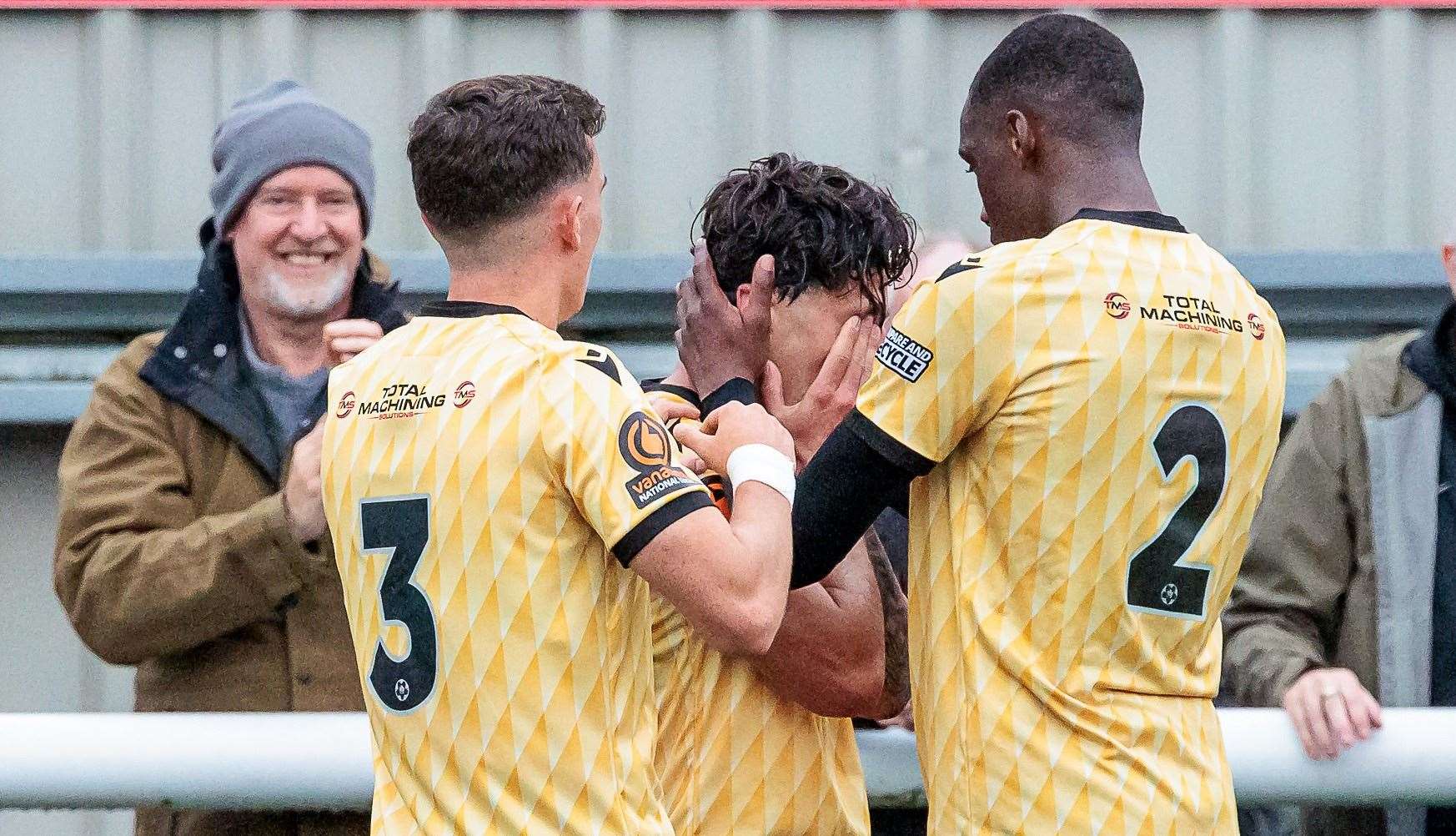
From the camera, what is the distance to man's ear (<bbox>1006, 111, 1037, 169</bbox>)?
1.95m

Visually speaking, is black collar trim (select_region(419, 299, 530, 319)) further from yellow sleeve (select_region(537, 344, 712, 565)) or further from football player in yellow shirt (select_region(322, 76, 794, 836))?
yellow sleeve (select_region(537, 344, 712, 565))

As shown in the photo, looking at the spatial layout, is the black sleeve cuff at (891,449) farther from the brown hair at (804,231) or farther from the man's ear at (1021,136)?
the man's ear at (1021,136)

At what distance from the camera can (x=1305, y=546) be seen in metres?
2.58

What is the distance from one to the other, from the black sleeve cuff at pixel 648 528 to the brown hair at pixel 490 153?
40 cm

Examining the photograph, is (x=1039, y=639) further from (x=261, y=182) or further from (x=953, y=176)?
(x=953, y=176)

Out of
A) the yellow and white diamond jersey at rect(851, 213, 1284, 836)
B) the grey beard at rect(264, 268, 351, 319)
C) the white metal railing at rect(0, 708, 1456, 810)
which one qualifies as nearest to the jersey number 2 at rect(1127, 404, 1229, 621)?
the yellow and white diamond jersey at rect(851, 213, 1284, 836)

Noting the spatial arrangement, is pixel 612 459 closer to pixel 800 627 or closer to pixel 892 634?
pixel 800 627

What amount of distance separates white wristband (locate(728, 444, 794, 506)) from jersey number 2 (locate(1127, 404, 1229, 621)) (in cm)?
39

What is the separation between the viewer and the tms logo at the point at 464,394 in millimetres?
1680

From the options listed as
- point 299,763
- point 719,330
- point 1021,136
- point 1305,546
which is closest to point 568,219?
point 719,330

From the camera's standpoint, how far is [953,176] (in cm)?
399

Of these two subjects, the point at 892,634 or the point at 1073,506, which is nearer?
the point at 1073,506

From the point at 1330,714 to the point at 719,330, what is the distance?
3.30 feet

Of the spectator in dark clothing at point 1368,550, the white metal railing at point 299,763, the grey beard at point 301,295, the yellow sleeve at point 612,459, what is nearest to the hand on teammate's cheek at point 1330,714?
the white metal railing at point 299,763
